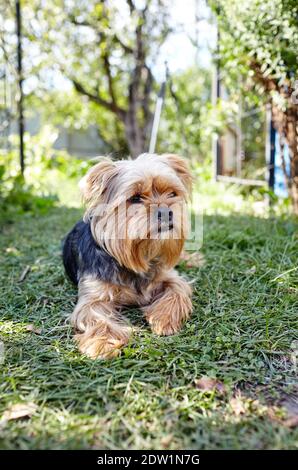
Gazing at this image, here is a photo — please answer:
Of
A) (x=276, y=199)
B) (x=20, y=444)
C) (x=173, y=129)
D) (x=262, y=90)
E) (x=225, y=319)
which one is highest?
(x=173, y=129)

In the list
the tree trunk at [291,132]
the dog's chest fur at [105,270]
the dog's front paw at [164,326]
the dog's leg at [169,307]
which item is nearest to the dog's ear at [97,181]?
the dog's chest fur at [105,270]

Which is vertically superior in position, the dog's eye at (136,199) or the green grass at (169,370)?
the dog's eye at (136,199)

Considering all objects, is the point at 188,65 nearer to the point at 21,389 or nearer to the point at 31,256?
the point at 31,256

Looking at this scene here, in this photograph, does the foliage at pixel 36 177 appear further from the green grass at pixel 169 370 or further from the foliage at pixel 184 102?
the foliage at pixel 184 102

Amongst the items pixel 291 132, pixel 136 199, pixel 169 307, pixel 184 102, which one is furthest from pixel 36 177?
pixel 169 307

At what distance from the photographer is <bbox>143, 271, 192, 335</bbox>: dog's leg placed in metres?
2.69

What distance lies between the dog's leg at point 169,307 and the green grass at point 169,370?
8 cm

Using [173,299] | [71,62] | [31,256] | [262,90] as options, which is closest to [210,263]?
[173,299]

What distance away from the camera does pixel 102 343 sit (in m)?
2.44

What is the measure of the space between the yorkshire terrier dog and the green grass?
13 centimetres

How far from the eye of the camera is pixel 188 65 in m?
13.3

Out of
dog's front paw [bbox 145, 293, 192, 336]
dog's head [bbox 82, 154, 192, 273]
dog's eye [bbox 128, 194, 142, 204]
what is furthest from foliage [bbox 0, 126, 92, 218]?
dog's front paw [bbox 145, 293, 192, 336]

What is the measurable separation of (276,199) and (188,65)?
8.68m

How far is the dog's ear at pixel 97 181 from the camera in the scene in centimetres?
294
